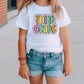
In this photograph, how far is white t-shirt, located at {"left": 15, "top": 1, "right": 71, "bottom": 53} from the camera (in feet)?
7.22

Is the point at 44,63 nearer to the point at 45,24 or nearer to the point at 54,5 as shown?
the point at 45,24

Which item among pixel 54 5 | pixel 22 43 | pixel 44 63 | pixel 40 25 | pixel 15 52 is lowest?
pixel 15 52

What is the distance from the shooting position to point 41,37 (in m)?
2.21

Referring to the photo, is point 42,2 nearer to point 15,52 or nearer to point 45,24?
point 45,24

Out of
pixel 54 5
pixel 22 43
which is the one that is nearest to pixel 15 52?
pixel 22 43

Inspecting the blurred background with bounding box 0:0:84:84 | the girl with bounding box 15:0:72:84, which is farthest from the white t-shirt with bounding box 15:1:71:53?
the blurred background with bounding box 0:0:84:84

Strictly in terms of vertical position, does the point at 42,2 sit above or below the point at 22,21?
above

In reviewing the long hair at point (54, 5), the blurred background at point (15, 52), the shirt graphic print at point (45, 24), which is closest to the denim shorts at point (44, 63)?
the shirt graphic print at point (45, 24)

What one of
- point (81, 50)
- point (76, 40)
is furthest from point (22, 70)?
point (76, 40)

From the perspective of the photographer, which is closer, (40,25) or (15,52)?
(40,25)

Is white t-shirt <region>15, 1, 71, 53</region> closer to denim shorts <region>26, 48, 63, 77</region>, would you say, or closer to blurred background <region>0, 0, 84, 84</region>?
denim shorts <region>26, 48, 63, 77</region>

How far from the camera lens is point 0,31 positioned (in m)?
7.02

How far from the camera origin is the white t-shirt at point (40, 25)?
2201 millimetres

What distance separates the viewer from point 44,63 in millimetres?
2178
